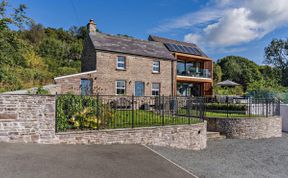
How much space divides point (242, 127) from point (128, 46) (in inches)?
517

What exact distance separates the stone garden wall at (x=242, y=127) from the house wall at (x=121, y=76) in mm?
8992

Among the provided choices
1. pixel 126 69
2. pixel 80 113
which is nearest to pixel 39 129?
pixel 80 113

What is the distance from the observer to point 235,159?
9055mm

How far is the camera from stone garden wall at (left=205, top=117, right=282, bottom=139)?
45.0ft

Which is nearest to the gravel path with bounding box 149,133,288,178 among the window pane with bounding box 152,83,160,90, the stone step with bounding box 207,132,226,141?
the stone step with bounding box 207,132,226,141

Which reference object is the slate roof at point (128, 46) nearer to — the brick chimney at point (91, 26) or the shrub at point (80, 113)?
the brick chimney at point (91, 26)

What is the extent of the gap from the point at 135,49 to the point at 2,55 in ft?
38.0

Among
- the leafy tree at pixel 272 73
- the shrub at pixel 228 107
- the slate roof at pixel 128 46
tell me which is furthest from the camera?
the leafy tree at pixel 272 73

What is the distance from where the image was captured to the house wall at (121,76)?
17.9 m

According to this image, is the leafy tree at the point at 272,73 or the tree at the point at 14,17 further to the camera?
the leafy tree at the point at 272,73

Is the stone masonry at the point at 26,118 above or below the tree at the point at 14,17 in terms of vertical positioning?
below

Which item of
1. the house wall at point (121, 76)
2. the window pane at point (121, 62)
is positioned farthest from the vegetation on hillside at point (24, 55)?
the window pane at point (121, 62)

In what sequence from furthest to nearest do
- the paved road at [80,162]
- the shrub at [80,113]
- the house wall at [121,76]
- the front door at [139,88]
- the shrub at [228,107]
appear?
the front door at [139,88] < the house wall at [121,76] < the shrub at [228,107] < the shrub at [80,113] < the paved road at [80,162]

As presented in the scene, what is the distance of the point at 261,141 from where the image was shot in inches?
520
